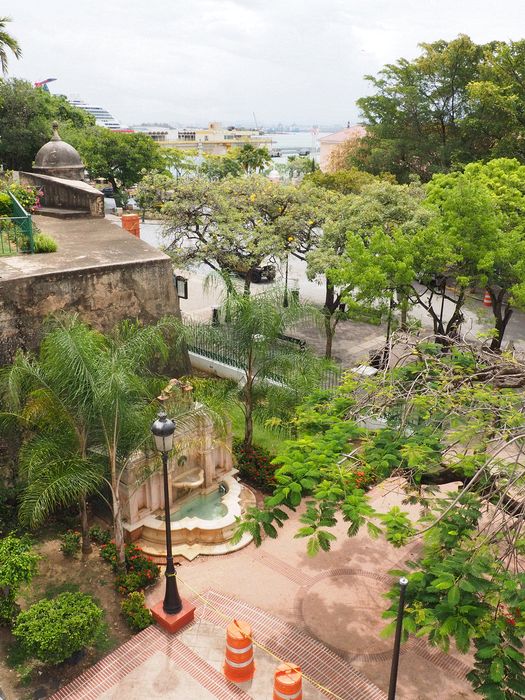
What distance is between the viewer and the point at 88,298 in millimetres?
12141

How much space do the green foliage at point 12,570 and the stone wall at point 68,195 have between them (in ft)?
37.7

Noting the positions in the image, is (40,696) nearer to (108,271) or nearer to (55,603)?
(55,603)

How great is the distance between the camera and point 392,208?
Result: 55.1ft

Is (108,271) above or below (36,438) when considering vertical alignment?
above

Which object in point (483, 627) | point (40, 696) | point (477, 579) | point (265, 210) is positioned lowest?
point (40, 696)

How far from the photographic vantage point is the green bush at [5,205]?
13391mm

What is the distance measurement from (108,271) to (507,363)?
792 centimetres

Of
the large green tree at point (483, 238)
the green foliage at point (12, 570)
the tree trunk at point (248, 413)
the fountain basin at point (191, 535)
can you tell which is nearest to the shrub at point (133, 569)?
the fountain basin at point (191, 535)

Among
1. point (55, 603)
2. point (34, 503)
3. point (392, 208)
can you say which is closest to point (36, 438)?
point (34, 503)

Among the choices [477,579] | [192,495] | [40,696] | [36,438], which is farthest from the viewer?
[192,495]

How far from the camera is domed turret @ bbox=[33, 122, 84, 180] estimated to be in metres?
20.0

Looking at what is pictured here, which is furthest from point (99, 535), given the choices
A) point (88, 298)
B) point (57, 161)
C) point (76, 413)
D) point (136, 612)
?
point (57, 161)

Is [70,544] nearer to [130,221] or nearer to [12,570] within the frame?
[12,570]

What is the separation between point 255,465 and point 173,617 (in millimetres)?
4678
